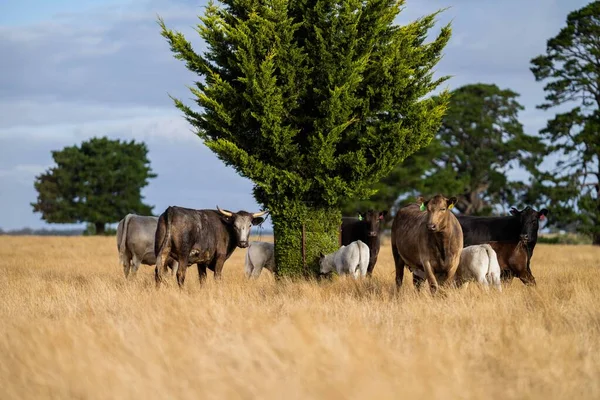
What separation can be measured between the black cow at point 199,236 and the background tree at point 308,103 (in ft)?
3.96

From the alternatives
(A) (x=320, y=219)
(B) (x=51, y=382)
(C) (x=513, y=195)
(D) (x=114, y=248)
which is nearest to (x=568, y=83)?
(C) (x=513, y=195)

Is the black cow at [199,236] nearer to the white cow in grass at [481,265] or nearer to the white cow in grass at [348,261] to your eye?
the white cow in grass at [348,261]

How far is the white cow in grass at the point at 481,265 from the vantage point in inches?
599

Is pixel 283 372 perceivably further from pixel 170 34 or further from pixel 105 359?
pixel 170 34

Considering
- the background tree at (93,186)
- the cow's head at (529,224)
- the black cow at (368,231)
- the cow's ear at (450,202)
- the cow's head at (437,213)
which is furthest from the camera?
the background tree at (93,186)

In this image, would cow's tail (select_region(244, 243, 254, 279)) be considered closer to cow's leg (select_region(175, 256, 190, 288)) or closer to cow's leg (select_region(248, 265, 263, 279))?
cow's leg (select_region(248, 265, 263, 279))

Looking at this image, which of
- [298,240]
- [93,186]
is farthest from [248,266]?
[93,186]

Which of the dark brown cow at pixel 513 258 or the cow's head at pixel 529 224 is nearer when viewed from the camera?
the dark brown cow at pixel 513 258

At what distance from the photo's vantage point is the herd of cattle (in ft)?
48.0

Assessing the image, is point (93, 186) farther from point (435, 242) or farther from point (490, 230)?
point (435, 242)

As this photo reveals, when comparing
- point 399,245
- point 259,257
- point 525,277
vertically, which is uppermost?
point 399,245

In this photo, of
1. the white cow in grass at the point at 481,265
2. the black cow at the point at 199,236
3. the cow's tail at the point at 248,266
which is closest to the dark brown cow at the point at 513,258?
the white cow in grass at the point at 481,265

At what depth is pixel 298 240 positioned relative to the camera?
1830cm

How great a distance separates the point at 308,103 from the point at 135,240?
5491 millimetres
